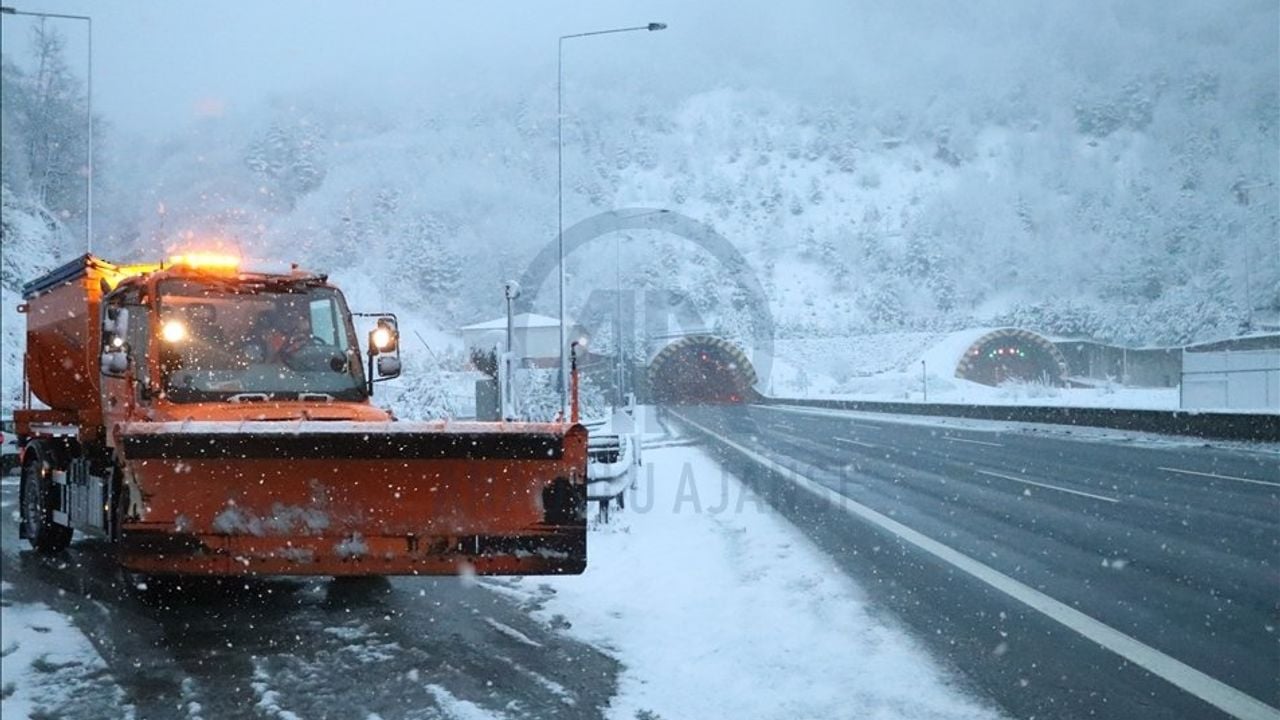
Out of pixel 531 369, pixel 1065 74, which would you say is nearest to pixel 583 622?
pixel 531 369

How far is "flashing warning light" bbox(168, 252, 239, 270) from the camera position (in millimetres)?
8336

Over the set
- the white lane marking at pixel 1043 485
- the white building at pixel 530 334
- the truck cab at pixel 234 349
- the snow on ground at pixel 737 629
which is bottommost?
the white lane marking at pixel 1043 485

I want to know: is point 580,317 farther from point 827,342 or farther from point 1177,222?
point 1177,222

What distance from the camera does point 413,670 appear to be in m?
5.69

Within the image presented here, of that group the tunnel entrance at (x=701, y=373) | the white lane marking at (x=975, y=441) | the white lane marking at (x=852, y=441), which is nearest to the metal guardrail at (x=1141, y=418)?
the white lane marking at (x=975, y=441)

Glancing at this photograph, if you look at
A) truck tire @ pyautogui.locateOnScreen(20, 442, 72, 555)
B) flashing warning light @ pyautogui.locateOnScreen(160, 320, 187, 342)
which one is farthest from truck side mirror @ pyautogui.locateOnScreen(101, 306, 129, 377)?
truck tire @ pyautogui.locateOnScreen(20, 442, 72, 555)

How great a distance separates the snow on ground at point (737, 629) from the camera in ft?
16.3

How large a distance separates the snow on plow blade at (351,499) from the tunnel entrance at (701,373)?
189 feet

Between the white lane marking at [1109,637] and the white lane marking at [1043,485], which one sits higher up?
the white lane marking at [1109,637]

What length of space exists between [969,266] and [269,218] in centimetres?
8080

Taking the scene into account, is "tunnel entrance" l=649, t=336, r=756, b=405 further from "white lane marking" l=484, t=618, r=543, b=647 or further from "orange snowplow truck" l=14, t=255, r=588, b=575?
"orange snowplow truck" l=14, t=255, r=588, b=575

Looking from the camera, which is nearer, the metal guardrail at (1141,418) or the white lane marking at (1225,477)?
the white lane marking at (1225,477)

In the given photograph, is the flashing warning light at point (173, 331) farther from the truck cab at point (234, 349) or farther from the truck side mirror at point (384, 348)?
the truck side mirror at point (384, 348)

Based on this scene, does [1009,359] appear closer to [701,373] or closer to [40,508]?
[701,373]
